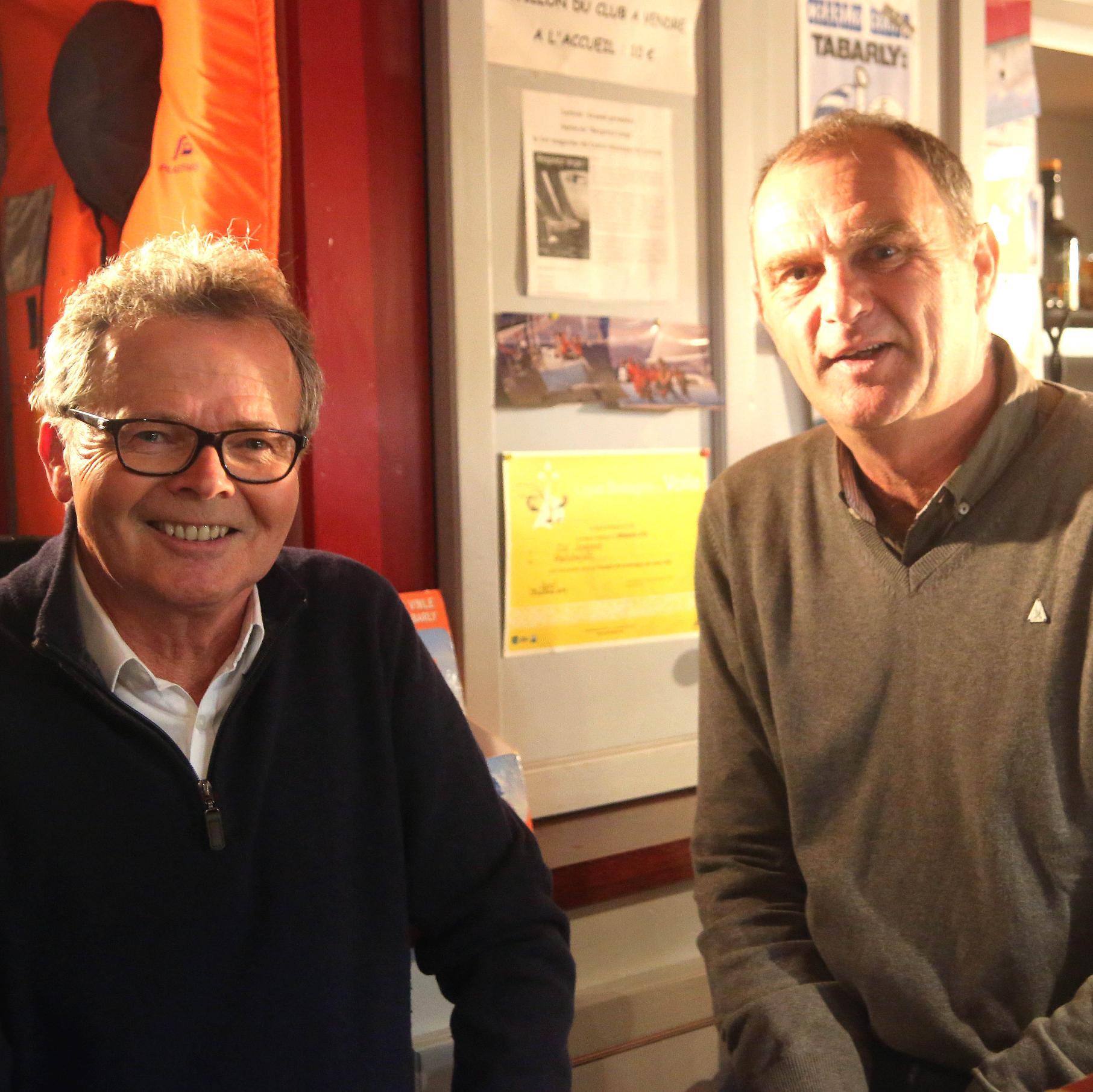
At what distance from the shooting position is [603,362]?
5.78 feet

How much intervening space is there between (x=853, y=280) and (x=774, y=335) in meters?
0.13

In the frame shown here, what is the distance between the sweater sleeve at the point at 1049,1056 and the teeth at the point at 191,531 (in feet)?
3.01

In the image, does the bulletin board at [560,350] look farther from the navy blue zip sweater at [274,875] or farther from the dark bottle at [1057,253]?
the dark bottle at [1057,253]

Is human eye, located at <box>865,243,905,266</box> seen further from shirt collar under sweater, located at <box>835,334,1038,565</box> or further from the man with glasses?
the man with glasses

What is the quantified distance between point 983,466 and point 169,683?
89 centimetres

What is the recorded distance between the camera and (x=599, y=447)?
1.78m

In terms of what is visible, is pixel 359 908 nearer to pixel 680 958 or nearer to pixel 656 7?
pixel 680 958

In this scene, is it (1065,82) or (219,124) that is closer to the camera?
(219,124)

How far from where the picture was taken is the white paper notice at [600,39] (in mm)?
1649

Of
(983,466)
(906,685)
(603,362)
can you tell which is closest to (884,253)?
(983,466)

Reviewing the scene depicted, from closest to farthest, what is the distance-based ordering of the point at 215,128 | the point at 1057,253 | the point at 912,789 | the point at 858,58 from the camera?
the point at 912,789 → the point at 215,128 → the point at 858,58 → the point at 1057,253

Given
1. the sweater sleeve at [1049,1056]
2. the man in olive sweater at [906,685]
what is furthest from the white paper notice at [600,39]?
the sweater sleeve at [1049,1056]

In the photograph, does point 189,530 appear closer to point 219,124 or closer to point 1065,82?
point 219,124

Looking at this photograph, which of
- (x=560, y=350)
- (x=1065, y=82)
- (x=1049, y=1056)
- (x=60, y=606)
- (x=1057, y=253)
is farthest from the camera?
(x=1065, y=82)
